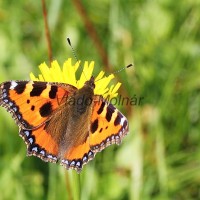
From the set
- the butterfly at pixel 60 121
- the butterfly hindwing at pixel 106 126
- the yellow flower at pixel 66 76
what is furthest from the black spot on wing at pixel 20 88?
the butterfly hindwing at pixel 106 126

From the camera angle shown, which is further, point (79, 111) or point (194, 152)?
point (194, 152)

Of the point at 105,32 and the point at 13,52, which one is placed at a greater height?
the point at 105,32

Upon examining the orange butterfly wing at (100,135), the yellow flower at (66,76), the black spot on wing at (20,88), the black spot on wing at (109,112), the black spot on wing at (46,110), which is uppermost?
the yellow flower at (66,76)

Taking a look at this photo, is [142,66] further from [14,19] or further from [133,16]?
[14,19]

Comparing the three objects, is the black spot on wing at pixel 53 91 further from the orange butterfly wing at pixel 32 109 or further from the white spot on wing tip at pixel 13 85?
the white spot on wing tip at pixel 13 85

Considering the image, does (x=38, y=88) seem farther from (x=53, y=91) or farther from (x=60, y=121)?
(x=60, y=121)

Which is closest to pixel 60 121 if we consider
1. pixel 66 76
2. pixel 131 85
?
pixel 66 76

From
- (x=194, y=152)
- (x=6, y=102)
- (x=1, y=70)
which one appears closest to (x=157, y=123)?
(x=194, y=152)
